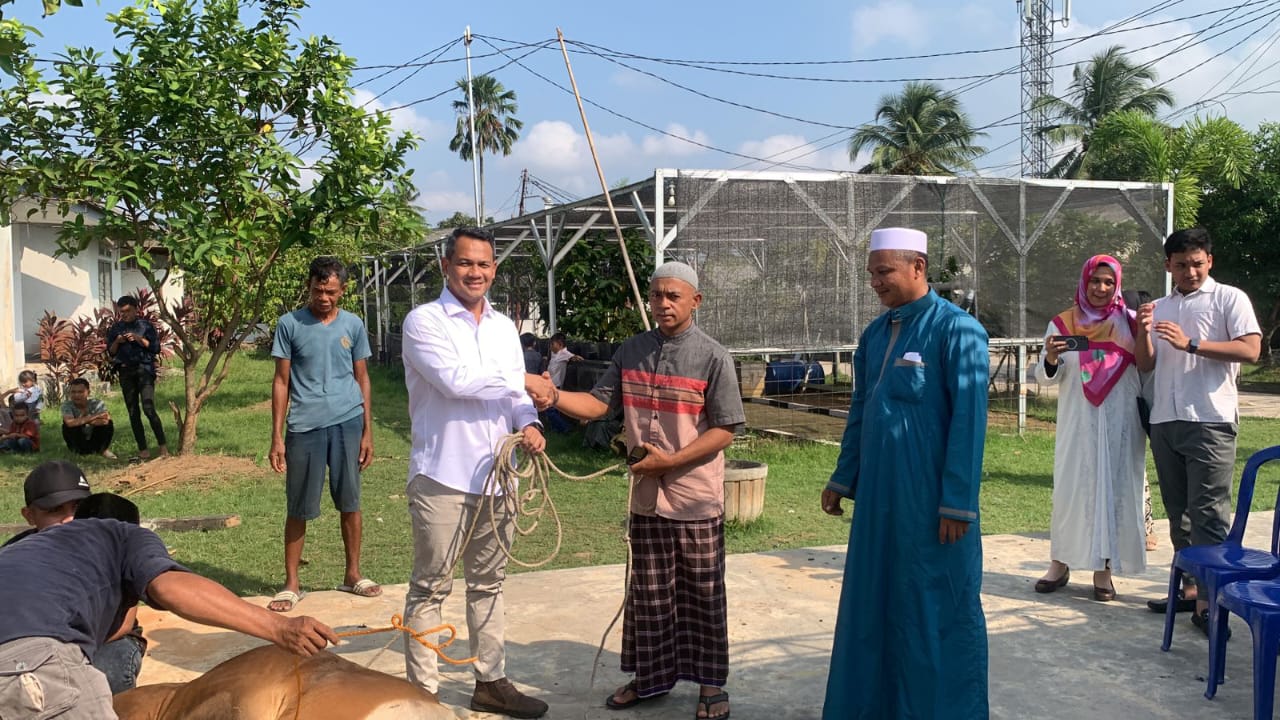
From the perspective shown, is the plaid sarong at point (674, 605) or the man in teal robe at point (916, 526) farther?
the plaid sarong at point (674, 605)

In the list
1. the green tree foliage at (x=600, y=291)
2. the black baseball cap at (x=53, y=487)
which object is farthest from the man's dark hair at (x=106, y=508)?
the green tree foliage at (x=600, y=291)

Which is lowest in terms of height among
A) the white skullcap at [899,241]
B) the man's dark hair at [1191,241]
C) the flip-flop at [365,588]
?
the flip-flop at [365,588]

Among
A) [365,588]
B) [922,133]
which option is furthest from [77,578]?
[922,133]

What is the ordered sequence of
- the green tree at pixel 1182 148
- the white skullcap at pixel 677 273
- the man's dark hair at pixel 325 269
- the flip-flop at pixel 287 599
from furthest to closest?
the green tree at pixel 1182 148 < the man's dark hair at pixel 325 269 < the flip-flop at pixel 287 599 < the white skullcap at pixel 677 273

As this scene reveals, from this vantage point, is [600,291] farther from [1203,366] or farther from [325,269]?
[1203,366]

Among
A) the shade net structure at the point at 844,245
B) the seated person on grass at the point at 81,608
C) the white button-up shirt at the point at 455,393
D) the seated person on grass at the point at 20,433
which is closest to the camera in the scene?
the seated person on grass at the point at 81,608

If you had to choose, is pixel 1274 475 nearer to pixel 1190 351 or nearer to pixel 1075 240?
pixel 1075 240

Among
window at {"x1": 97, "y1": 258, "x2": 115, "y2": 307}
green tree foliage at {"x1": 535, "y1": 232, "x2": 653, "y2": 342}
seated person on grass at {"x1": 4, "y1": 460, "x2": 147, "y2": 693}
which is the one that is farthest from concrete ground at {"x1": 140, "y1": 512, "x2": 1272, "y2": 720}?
window at {"x1": 97, "y1": 258, "x2": 115, "y2": 307}

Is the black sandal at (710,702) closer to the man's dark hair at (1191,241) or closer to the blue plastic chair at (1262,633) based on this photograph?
the blue plastic chair at (1262,633)

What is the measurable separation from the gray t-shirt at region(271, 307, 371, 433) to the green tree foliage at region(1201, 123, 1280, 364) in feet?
69.0

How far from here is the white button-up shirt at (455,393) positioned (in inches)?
145

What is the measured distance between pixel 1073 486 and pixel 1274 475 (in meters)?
5.54

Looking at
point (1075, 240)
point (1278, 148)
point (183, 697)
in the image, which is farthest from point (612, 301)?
point (1278, 148)

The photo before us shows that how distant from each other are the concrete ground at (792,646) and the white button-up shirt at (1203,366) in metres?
1.08
